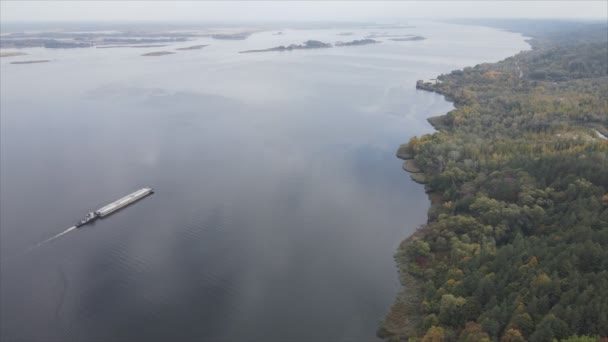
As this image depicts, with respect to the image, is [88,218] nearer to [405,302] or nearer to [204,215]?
[204,215]

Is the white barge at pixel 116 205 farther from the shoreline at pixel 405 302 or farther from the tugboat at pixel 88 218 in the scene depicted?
the shoreline at pixel 405 302

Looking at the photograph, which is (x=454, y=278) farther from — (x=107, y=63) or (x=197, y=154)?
(x=107, y=63)

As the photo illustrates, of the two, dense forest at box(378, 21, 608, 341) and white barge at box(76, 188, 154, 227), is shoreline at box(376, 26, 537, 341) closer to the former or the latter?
dense forest at box(378, 21, 608, 341)

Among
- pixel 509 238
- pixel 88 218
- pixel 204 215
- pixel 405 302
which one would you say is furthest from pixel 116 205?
pixel 509 238

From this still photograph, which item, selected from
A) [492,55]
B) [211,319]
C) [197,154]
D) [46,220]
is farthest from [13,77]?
[492,55]

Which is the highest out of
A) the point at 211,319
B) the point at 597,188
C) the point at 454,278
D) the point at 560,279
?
the point at 597,188

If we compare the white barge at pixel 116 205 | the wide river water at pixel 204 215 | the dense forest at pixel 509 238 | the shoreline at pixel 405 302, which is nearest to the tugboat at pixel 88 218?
the white barge at pixel 116 205

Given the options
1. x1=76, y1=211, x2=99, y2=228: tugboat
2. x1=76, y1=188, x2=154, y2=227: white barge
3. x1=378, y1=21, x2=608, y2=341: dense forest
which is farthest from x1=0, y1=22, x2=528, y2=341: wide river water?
x1=378, y1=21, x2=608, y2=341: dense forest
